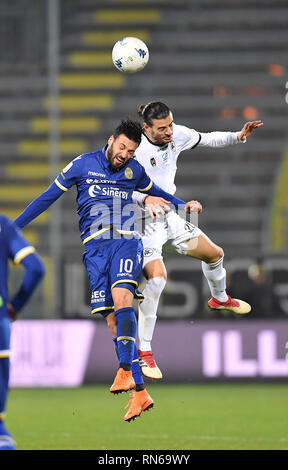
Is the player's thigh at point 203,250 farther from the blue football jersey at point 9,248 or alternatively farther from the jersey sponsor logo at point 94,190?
the blue football jersey at point 9,248

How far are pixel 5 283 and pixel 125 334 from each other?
2076mm

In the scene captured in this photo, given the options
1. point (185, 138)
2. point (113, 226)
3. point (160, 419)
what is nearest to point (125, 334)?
point (113, 226)

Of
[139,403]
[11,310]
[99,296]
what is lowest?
[139,403]

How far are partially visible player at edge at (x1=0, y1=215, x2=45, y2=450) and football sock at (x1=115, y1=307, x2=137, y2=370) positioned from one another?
1940 mm

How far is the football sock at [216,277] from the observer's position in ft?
28.8

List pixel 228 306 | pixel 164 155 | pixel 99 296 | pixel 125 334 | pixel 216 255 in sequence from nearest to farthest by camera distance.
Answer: pixel 125 334
pixel 99 296
pixel 164 155
pixel 216 255
pixel 228 306

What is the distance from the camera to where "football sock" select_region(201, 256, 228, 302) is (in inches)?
346

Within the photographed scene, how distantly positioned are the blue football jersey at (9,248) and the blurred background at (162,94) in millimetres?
12116

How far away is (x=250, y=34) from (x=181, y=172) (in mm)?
3456

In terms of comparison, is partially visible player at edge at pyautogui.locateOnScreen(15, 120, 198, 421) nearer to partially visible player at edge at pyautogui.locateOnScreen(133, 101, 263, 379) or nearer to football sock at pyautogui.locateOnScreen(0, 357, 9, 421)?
partially visible player at edge at pyautogui.locateOnScreen(133, 101, 263, 379)

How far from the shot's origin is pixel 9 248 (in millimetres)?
5734

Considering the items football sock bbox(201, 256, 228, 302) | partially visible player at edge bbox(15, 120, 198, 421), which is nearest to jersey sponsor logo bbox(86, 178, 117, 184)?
partially visible player at edge bbox(15, 120, 198, 421)

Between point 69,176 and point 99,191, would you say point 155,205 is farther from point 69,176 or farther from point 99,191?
point 69,176
